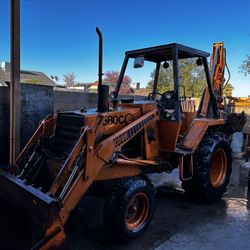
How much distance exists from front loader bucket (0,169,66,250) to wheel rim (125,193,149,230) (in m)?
1.10

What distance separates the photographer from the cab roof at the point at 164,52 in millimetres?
4414

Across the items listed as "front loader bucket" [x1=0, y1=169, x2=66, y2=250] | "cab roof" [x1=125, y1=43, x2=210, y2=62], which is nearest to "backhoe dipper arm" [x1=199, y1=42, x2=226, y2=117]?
"cab roof" [x1=125, y1=43, x2=210, y2=62]

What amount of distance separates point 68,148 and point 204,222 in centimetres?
214

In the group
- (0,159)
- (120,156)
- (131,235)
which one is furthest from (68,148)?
(0,159)

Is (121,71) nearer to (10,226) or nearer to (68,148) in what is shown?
(68,148)

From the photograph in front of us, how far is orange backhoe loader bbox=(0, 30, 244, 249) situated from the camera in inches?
119

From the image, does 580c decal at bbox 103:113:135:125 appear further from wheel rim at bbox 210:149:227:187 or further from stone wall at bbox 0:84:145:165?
wheel rim at bbox 210:149:227:187

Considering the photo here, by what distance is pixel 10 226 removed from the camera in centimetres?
339

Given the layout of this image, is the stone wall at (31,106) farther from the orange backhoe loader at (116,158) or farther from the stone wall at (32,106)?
the orange backhoe loader at (116,158)

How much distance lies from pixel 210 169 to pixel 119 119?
210cm

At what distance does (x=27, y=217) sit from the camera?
317 centimetres

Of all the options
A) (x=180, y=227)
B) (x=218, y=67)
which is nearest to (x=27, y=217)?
(x=180, y=227)

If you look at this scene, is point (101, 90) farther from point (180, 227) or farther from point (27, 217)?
point (180, 227)

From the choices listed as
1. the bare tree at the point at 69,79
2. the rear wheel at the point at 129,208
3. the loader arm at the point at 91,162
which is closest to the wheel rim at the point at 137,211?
the rear wheel at the point at 129,208
